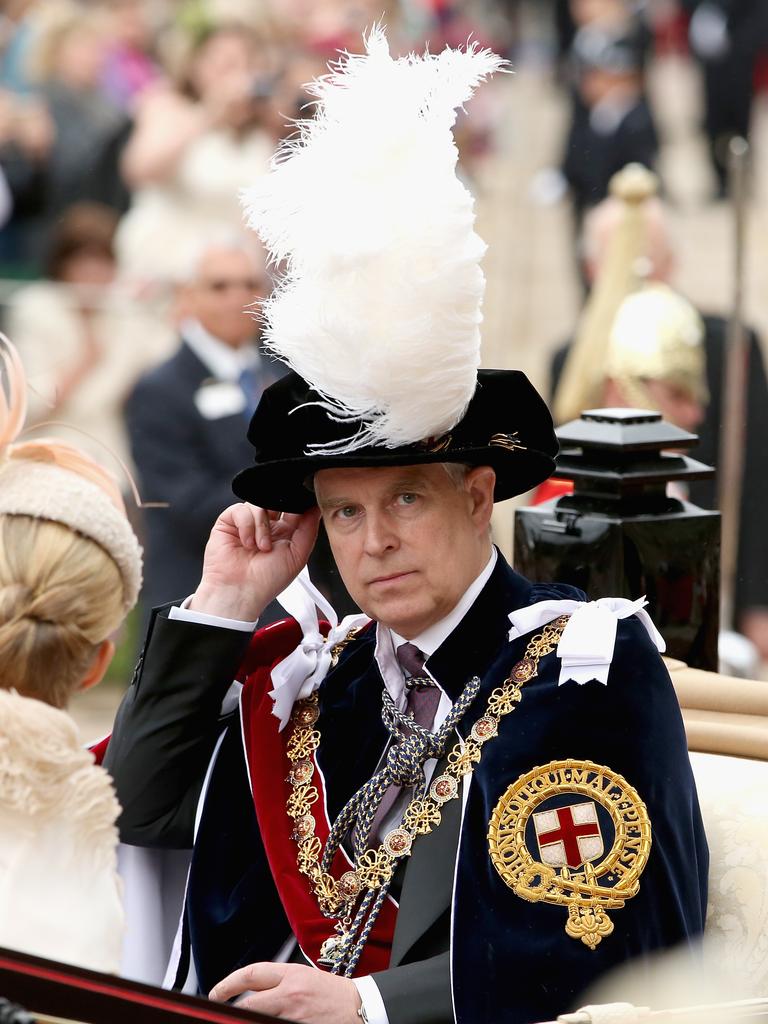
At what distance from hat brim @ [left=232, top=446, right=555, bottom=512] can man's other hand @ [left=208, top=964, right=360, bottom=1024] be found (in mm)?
708

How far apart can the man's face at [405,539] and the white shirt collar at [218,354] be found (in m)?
3.00

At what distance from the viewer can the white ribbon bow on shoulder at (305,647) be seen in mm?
2732

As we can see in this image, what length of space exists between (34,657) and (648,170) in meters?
6.24

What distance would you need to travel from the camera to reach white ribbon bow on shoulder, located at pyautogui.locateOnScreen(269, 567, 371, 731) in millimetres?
2732

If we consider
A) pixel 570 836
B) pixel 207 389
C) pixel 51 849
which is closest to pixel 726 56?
pixel 207 389

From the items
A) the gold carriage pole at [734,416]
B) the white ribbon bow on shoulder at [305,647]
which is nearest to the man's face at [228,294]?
the gold carriage pole at [734,416]

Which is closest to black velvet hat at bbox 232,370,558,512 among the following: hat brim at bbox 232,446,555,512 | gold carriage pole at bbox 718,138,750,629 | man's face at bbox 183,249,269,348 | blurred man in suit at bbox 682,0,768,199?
hat brim at bbox 232,446,555,512

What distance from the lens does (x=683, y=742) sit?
95.5 inches

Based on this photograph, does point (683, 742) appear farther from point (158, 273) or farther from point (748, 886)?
point (158, 273)

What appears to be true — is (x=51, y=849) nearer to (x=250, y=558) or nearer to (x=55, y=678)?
(x=55, y=678)

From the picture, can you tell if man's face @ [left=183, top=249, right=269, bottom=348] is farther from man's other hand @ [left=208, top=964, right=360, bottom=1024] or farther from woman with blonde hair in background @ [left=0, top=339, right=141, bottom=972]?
man's other hand @ [left=208, top=964, right=360, bottom=1024]

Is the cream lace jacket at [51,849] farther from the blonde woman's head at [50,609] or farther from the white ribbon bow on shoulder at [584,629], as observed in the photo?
the white ribbon bow on shoulder at [584,629]

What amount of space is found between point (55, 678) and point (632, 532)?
1349mm

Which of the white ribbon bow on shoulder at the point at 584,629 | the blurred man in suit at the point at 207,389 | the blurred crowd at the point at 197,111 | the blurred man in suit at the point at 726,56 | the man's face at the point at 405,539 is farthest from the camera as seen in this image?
the blurred man in suit at the point at 726,56
